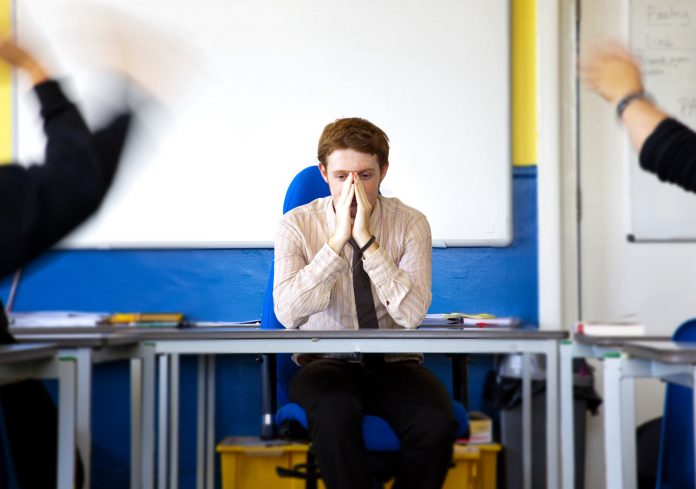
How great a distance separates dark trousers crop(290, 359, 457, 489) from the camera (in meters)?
1.84

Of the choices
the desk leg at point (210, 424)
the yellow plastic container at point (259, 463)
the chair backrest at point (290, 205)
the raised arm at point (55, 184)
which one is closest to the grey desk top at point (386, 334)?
the chair backrest at point (290, 205)

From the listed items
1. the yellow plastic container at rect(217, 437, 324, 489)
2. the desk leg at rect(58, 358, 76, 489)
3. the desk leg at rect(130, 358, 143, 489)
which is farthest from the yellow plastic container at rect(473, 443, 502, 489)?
the desk leg at rect(58, 358, 76, 489)

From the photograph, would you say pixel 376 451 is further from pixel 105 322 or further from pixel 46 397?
pixel 105 322

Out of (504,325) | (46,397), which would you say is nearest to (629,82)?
(46,397)

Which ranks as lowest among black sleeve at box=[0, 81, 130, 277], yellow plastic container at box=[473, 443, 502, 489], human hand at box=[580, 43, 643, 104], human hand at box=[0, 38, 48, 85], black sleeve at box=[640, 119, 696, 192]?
yellow plastic container at box=[473, 443, 502, 489]

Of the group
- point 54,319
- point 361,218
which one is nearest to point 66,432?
point 361,218

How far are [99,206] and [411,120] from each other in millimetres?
2565

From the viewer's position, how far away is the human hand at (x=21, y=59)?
0.80m

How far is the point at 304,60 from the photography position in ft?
10.6

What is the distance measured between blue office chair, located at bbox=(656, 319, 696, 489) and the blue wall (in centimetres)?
139

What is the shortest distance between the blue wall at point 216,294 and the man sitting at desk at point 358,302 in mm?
851

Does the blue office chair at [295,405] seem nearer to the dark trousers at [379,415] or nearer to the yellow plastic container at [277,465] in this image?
the dark trousers at [379,415]

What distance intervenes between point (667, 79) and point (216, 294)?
76.4 inches

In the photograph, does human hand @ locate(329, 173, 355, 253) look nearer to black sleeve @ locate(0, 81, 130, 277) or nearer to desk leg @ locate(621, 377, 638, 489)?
desk leg @ locate(621, 377, 638, 489)
